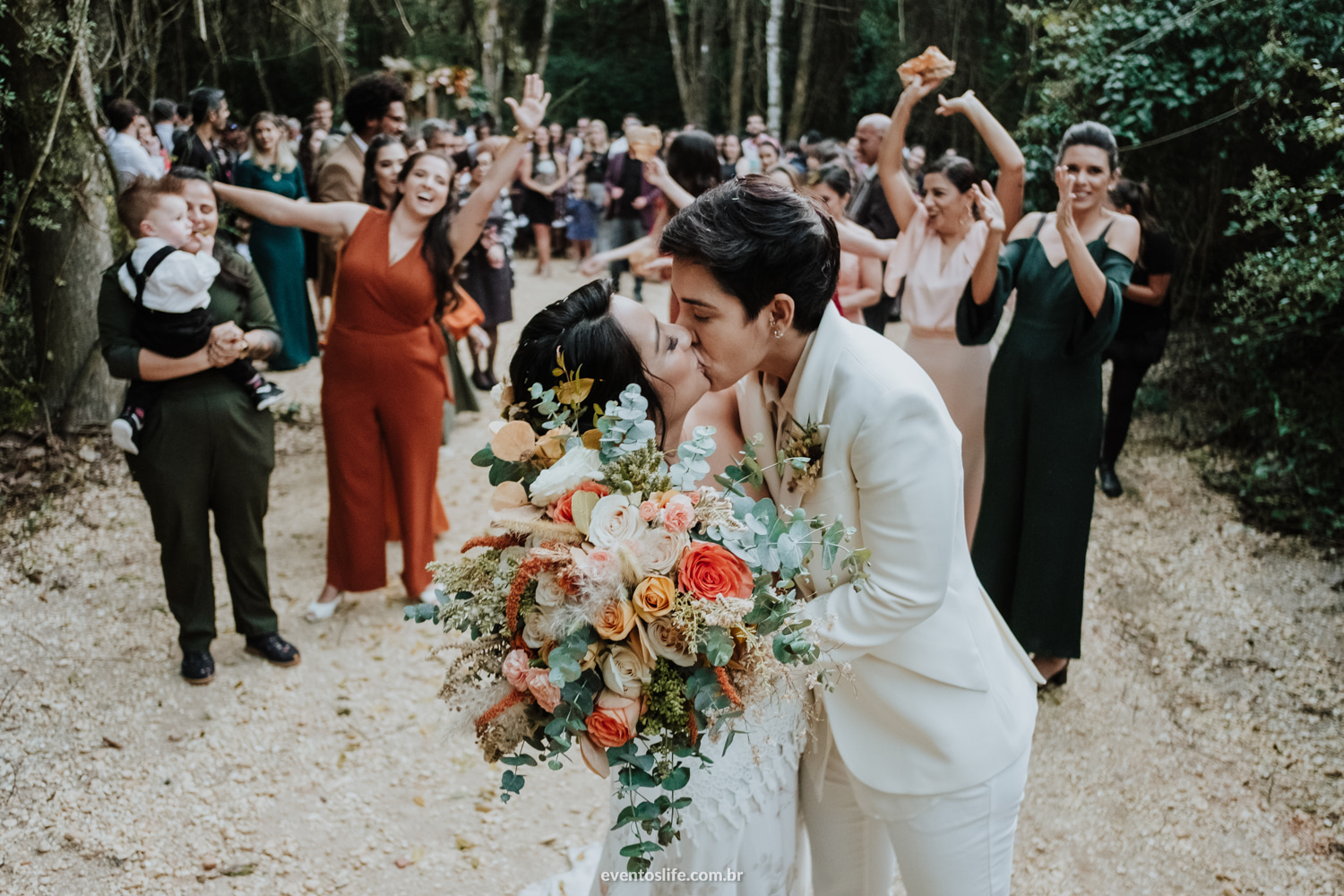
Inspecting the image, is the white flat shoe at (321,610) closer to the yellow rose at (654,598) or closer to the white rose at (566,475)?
the white rose at (566,475)

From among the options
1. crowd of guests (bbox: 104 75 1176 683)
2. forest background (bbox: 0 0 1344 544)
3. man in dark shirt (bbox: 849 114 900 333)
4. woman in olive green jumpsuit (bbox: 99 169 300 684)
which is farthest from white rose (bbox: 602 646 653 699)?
man in dark shirt (bbox: 849 114 900 333)

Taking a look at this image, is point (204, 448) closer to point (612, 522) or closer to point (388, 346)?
point (388, 346)

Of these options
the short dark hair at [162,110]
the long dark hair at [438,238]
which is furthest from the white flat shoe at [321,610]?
the short dark hair at [162,110]

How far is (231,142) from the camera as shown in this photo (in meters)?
10.0

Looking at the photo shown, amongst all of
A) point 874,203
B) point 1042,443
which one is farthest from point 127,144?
point 1042,443

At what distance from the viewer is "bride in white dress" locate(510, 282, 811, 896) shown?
74.7 inches

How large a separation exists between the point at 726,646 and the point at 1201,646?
421cm

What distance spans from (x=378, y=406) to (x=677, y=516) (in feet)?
10.7

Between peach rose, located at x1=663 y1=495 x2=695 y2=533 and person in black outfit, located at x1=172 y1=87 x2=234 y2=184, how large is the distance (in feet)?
24.9

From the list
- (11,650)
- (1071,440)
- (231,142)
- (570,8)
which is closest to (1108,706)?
(1071,440)

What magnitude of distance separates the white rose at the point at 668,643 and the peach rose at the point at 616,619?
4cm

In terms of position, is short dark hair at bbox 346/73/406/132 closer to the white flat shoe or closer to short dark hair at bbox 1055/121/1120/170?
the white flat shoe

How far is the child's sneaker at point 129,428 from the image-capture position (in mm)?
3787

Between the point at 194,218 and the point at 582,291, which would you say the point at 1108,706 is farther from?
the point at 194,218
